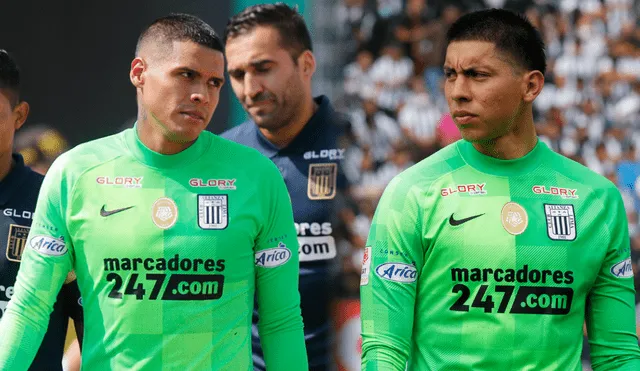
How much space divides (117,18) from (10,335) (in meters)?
4.63

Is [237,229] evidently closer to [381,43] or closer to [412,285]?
[412,285]

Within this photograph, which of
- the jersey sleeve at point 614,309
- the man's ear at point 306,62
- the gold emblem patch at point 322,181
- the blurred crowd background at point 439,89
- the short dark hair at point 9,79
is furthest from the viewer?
the blurred crowd background at point 439,89

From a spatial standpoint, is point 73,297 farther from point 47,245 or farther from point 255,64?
point 255,64

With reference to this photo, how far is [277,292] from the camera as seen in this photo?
342 cm

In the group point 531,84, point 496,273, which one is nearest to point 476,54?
point 531,84

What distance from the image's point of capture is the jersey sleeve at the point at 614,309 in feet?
10.7

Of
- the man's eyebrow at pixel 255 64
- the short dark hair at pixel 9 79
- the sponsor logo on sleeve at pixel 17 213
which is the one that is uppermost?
the man's eyebrow at pixel 255 64

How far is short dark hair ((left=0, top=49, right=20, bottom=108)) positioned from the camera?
4023 mm

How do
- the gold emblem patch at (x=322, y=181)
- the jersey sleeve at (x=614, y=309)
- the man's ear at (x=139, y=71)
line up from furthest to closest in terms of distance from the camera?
the gold emblem patch at (x=322, y=181), the man's ear at (x=139, y=71), the jersey sleeve at (x=614, y=309)

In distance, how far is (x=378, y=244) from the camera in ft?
10.7

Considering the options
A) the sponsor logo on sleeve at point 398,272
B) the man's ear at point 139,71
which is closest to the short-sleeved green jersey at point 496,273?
the sponsor logo on sleeve at point 398,272

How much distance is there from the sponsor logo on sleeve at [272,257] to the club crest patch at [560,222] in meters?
0.90

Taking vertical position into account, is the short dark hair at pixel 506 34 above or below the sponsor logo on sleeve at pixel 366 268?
above

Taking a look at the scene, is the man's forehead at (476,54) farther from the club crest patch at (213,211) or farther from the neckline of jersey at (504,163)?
the club crest patch at (213,211)
